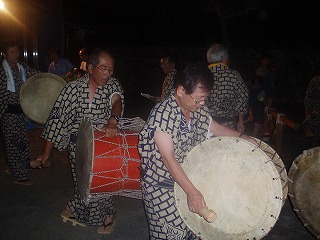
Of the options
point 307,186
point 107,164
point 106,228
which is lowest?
point 106,228

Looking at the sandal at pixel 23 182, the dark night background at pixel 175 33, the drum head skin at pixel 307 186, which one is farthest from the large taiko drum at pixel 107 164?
the dark night background at pixel 175 33

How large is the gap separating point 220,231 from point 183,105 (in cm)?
84

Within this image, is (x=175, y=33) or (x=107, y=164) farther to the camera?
(x=175, y=33)

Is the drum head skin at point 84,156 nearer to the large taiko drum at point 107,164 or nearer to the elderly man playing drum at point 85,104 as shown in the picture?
the large taiko drum at point 107,164

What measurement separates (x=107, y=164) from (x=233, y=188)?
1.03 meters

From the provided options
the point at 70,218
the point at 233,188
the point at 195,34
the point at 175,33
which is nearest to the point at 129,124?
the point at 233,188

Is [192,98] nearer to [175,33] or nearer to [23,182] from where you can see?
[23,182]

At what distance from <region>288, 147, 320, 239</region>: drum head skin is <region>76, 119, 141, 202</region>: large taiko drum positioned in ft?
4.30

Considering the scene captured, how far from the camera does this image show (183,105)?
83.7 inches

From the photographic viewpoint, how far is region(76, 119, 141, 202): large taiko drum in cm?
255

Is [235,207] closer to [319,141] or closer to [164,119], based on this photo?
[164,119]

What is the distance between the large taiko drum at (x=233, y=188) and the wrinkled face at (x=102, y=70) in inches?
47.8

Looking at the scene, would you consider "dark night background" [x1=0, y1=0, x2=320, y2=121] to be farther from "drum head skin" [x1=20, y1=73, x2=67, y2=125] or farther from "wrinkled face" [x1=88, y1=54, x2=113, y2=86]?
"wrinkled face" [x1=88, y1=54, x2=113, y2=86]

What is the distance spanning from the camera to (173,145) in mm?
2055
